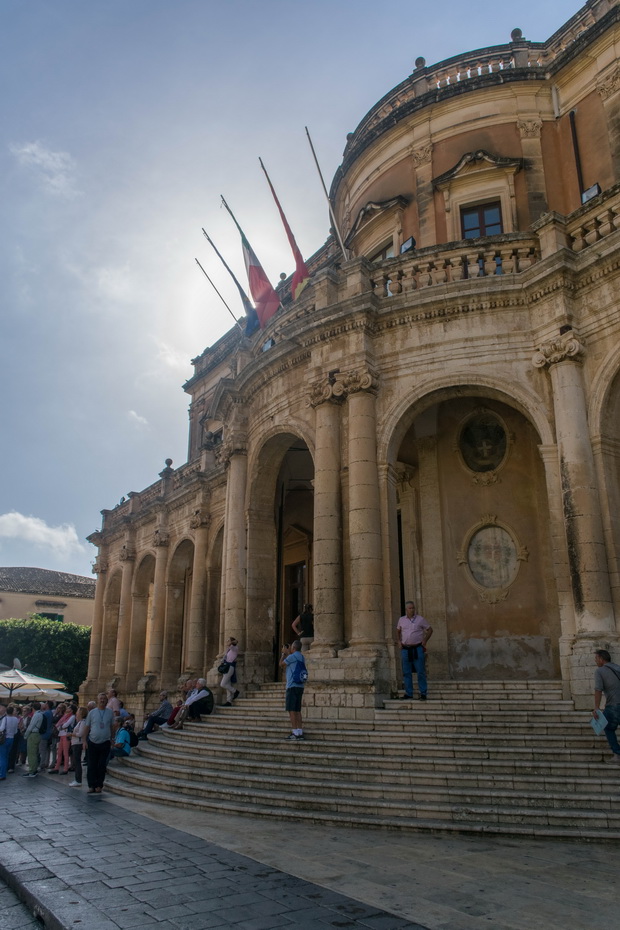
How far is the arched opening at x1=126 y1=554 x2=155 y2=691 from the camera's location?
92.6 ft

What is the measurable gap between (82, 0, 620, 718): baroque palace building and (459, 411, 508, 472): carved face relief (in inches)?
1.9

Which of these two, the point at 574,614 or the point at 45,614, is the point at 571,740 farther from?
the point at 45,614

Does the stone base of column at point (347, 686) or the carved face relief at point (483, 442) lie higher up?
the carved face relief at point (483, 442)

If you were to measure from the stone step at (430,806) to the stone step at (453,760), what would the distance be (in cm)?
53

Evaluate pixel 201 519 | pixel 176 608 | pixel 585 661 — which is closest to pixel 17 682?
pixel 176 608

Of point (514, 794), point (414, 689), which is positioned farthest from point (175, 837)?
point (414, 689)

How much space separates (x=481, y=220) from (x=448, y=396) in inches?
228

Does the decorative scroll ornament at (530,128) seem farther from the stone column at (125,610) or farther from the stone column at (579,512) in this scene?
the stone column at (125,610)

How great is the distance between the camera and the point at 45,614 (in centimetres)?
5141

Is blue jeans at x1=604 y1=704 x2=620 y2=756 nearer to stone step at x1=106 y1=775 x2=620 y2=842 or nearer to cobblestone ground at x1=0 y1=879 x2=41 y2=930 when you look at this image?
stone step at x1=106 y1=775 x2=620 y2=842

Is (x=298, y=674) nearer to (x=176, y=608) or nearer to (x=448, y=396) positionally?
(x=448, y=396)

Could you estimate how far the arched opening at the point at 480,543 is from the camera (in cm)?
1366

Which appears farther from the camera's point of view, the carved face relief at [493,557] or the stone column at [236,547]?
the stone column at [236,547]

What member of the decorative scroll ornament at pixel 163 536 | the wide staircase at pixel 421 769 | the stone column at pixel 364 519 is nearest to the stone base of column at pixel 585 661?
the wide staircase at pixel 421 769
